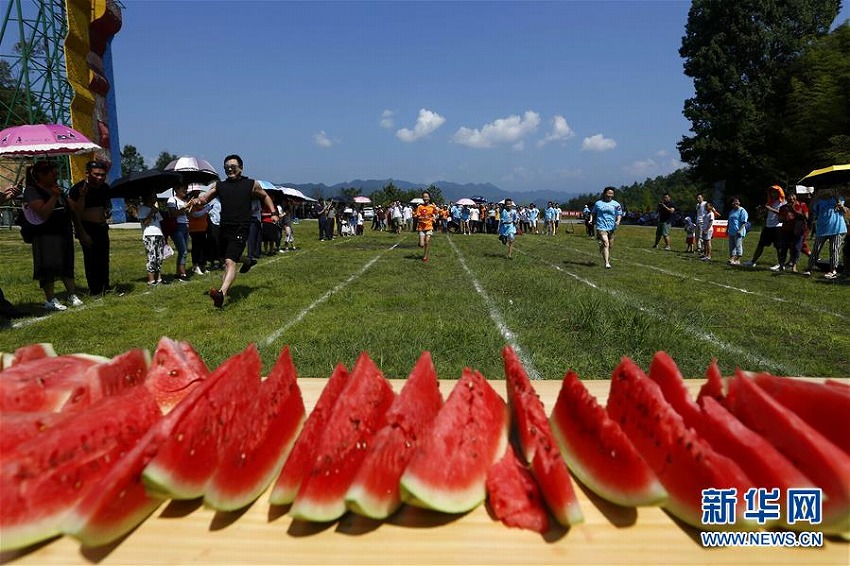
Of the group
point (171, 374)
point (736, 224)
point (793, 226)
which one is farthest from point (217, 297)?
point (736, 224)

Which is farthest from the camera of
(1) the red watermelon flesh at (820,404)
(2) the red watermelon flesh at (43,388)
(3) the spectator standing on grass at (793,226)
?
(3) the spectator standing on grass at (793,226)

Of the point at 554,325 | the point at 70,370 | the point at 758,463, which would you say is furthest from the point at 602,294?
the point at 70,370

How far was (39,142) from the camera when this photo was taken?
7055 mm

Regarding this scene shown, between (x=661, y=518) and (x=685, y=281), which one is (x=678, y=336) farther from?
(x=685, y=281)

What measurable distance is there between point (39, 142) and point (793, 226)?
17.0m

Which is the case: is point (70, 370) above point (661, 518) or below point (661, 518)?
above

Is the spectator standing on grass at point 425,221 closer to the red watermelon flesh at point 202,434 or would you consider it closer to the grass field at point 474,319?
the grass field at point 474,319

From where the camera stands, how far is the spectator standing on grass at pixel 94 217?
26.2 feet

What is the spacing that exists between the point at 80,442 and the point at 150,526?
33 centimetres

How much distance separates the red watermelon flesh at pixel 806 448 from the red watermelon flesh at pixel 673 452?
194 mm

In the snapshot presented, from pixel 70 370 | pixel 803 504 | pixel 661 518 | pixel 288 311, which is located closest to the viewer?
pixel 803 504

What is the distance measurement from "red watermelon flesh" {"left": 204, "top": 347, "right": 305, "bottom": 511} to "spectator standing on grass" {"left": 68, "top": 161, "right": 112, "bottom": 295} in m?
8.15

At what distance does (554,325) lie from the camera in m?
6.37

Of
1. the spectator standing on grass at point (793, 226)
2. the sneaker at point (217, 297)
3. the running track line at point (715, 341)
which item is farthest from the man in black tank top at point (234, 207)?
the spectator standing on grass at point (793, 226)
